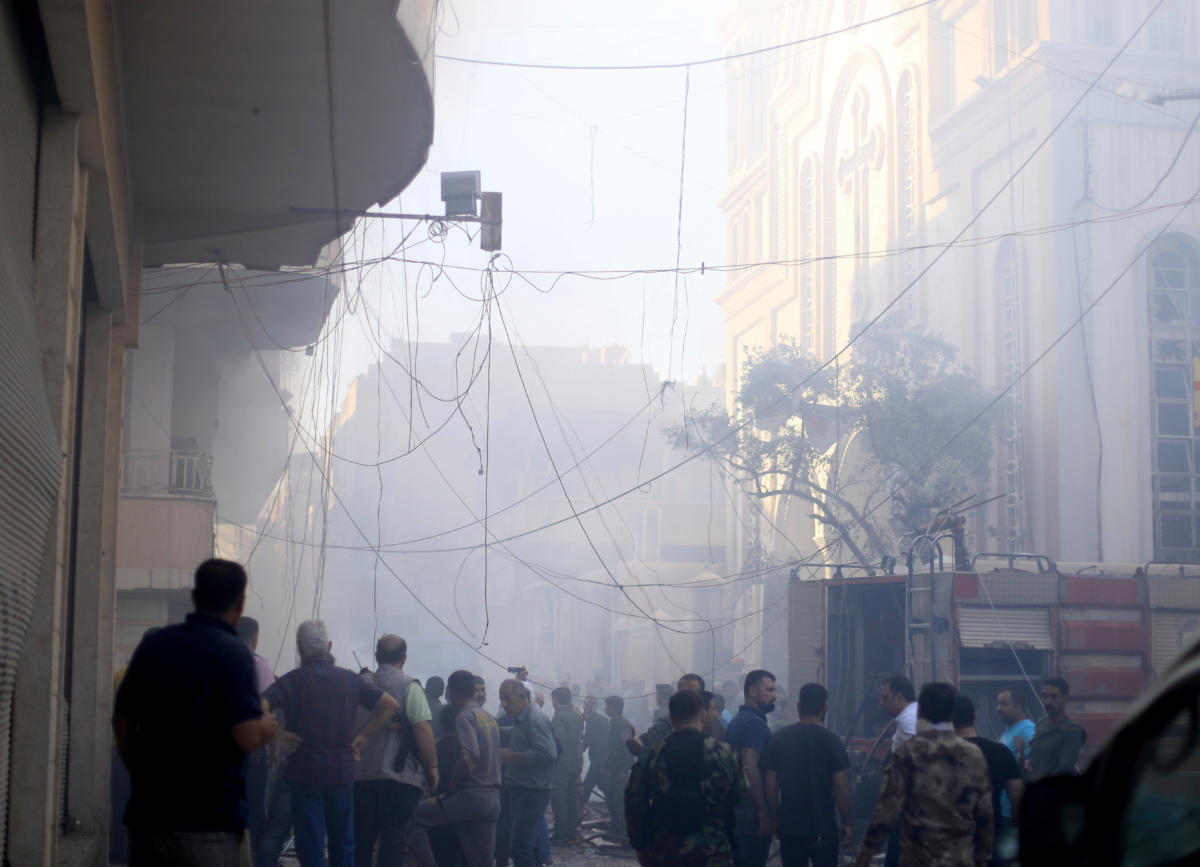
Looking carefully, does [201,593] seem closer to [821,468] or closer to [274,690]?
[274,690]

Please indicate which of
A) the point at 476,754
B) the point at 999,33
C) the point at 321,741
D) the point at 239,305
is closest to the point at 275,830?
the point at 476,754

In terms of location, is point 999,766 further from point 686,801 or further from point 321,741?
point 321,741

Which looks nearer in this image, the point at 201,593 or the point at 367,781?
the point at 201,593

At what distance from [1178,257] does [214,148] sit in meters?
24.9

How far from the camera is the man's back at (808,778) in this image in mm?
6727

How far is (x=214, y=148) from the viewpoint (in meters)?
8.47

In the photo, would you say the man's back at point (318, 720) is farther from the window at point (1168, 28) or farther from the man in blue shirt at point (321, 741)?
the window at point (1168, 28)

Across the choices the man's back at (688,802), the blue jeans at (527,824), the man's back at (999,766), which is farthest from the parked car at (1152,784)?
the blue jeans at (527,824)

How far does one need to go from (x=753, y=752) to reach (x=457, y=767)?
190 cm

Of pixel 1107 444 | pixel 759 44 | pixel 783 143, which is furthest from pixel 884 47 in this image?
pixel 1107 444

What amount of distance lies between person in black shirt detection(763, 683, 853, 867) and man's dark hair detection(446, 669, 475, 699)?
213 cm

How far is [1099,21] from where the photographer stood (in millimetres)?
29375

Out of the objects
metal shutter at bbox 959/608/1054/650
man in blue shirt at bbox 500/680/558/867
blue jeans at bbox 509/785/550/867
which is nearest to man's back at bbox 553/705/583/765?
man in blue shirt at bbox 500/680/558/867

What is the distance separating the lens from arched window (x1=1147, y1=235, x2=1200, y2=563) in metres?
26.6
